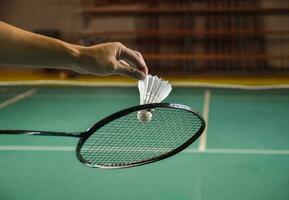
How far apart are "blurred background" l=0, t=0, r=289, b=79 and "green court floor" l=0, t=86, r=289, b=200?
88.3 inches

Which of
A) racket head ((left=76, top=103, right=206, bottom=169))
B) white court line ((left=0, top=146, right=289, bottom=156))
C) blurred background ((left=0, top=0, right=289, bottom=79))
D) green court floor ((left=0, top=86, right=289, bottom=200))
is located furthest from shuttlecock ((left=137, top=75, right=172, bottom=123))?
blurred background ((left=0, top=0, right=289, bottom=79))

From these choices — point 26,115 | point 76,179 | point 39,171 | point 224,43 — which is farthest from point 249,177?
point 224,43

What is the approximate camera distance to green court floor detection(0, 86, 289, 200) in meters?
3.15

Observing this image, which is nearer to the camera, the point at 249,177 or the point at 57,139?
the point at 249,177

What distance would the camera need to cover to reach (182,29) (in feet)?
27.7

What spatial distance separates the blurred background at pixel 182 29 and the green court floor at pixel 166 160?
2.24 m

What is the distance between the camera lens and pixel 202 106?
5605 millimetres

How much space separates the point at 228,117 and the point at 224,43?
3.51 meters

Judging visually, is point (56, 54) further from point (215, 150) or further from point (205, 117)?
point (205, 117)

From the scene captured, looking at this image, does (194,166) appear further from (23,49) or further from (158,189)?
(23,49)

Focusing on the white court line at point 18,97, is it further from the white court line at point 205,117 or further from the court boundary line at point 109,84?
the white court line at point 205,117

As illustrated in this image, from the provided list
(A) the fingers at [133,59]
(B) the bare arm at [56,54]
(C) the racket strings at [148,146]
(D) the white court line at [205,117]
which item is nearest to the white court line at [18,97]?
(D) the white court line at [205,117]

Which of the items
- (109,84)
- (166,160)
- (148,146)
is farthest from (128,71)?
(109,84)

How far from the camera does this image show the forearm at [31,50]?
989 millimetres
